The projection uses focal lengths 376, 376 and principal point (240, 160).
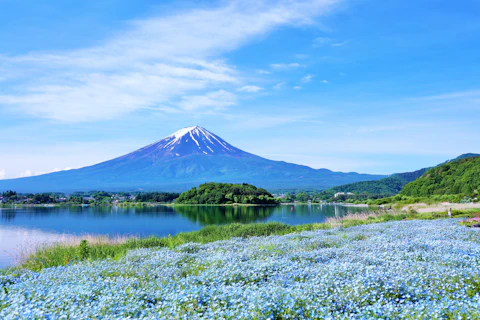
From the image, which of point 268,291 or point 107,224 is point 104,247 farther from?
point 107,224

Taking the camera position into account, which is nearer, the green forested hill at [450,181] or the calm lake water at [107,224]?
the calm lake water at [107,224]

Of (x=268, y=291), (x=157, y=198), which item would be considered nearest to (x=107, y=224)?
(x=268, y=291)

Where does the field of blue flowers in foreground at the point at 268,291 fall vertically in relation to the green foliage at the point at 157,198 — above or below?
below

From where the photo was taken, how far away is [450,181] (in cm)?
6200

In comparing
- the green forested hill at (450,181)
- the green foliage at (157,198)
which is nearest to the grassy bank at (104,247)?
the green forested hill at (450,181)

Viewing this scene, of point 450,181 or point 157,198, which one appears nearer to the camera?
point 450,181

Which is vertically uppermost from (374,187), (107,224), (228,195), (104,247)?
(374,187)

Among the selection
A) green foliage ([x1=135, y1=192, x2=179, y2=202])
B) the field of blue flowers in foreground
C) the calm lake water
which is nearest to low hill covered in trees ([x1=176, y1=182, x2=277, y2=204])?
green foliage ([x1=135, y1=192, x2=179, y2=202])

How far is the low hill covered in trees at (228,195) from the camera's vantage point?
258 feet

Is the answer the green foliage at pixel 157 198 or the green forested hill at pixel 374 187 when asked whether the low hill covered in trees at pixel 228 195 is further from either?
the green forested hill at pixel 374 187

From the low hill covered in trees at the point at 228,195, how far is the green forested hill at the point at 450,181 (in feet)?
93.8

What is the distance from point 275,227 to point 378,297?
49.4 ft

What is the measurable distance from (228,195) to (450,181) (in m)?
41.3

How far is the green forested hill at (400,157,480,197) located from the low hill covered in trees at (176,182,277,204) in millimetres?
28597
